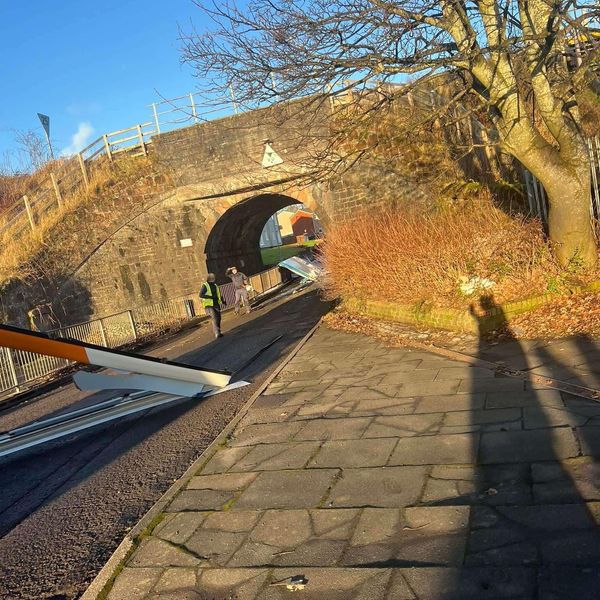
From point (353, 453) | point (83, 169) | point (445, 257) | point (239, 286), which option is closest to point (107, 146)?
point (83, 169)

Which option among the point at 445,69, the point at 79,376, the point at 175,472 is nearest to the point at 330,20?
the point at 445,69

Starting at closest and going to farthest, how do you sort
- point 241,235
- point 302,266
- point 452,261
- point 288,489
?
point 288,489 < point 452,261 < point 302,266 < point 241,235

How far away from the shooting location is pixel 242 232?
2786 cm

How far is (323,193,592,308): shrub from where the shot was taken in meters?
8.41

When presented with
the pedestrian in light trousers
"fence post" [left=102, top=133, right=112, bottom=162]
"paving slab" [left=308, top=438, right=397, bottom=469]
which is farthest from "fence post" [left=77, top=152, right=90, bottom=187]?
"paving slab" [left=308, top=438, right=397, bottom=469]

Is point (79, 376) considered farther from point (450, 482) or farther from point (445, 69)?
point (445, 69)

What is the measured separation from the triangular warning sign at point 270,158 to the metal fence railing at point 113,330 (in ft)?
16.0

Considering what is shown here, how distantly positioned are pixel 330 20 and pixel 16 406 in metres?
8.75

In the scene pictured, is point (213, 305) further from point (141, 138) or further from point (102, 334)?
point (141, 138)

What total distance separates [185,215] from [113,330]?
759 centimetres

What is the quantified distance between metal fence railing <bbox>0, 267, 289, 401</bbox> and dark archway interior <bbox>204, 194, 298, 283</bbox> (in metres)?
1.88

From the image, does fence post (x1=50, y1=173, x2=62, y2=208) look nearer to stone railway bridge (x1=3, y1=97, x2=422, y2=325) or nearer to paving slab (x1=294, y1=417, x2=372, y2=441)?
stone railway bridge (x1=3, y1=97, x2=422, y2=325)

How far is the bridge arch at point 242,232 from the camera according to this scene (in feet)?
75.7

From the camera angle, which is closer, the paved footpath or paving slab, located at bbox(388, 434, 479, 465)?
the paved footpath
